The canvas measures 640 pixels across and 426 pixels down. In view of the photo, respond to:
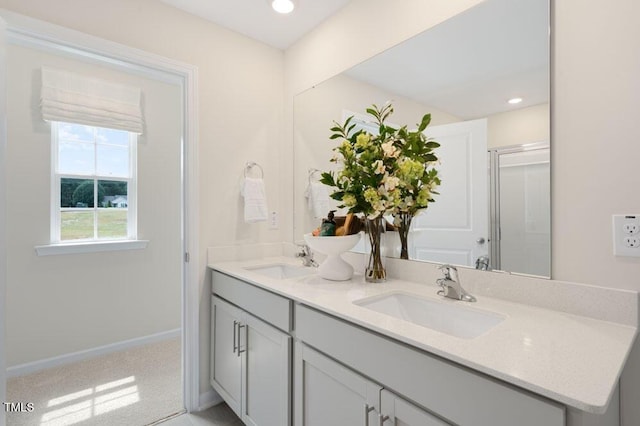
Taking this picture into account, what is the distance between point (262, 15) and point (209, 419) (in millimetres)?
2495

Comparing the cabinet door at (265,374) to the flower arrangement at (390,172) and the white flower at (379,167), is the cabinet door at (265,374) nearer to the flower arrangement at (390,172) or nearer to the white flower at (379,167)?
the flower arrangement at (390,172)

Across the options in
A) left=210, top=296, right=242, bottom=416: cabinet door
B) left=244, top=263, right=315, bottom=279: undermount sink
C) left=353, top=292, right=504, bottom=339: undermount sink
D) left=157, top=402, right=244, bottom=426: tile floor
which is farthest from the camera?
left=244, top=263, right=315, bottom=279: undermount sink

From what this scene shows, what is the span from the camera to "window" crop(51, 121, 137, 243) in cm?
255

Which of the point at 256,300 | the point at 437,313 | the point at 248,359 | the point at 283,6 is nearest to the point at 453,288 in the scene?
the point at 437,313

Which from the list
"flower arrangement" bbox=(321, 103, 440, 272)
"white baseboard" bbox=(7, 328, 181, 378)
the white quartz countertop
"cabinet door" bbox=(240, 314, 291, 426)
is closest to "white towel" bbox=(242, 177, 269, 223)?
"cabinet door" bbox=(240, 314, 291, 426)

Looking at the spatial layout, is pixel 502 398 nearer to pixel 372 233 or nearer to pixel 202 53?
pixel 372 233

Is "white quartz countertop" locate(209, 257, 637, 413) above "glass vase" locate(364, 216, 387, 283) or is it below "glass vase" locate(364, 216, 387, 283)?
below

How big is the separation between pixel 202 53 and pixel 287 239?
4.52ft

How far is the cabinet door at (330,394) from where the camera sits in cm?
98

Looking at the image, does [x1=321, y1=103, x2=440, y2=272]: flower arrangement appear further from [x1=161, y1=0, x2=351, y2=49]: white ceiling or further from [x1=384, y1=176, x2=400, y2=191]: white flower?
[x1=161, y1=0, x2=351, y2=49]: white ceiling

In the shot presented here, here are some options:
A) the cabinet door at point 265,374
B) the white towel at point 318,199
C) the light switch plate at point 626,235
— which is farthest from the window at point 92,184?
the light switch plate at point 626,235

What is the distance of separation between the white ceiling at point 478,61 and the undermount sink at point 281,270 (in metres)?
1.15

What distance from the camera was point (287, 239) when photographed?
238cm

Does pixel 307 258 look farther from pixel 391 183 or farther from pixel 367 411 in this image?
pixel 367 411
